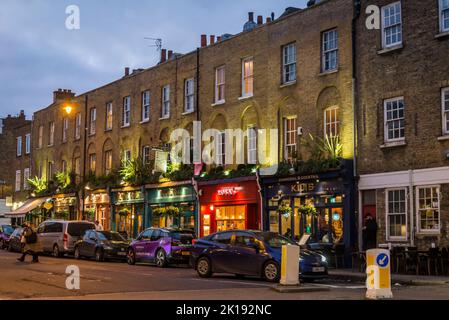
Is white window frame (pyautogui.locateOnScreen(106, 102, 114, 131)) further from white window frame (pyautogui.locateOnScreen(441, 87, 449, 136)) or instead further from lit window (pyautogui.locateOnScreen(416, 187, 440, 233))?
white window frame (pyautogui.locateOnScreen(441, 87, 449, 136))

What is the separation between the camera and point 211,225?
112ft

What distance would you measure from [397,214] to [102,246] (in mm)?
12946

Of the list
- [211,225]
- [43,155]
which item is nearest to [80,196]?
[43,155]

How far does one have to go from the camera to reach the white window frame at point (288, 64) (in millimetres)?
29797

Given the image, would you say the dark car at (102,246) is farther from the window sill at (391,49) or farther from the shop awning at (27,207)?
the shop awning at (27,207)

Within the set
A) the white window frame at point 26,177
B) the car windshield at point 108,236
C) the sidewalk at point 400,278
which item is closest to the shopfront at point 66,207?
the white window frame at point 26,177

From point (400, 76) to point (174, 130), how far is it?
15.3 m

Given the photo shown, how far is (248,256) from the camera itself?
20453 mm

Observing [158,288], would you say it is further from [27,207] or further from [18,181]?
[18,181]

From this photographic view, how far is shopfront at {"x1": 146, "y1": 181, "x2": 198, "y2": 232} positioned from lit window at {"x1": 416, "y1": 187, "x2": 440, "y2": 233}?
44.9ft

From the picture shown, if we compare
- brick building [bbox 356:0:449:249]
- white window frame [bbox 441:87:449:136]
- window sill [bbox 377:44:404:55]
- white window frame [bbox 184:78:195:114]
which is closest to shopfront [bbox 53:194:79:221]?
white window frame [bbox 184:78:195:114]

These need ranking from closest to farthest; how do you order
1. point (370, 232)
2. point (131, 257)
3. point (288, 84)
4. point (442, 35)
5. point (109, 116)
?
point (442, 35) < point (370, 232) < point (131, 257) < point (288, 84) < point (109, 116)

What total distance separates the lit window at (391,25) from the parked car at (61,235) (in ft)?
56.4

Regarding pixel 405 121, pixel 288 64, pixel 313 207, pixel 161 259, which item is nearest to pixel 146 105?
pixel 288 64
